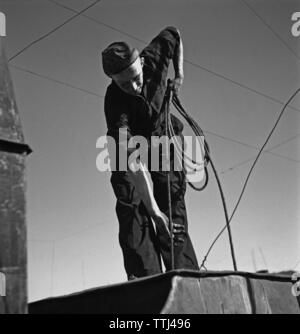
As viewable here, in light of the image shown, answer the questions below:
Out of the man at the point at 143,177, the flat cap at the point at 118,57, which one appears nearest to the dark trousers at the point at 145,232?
the man at the point at 143,177

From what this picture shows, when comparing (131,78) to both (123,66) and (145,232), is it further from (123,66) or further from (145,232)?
(145,232)

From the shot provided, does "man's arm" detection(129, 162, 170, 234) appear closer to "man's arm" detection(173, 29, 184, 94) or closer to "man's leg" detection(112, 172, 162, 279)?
"man's leg" detection(112, 172, 162, 279)

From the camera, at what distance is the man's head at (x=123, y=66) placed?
5109 mm

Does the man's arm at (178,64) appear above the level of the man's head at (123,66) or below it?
above

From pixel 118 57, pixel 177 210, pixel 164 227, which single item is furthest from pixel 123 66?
pixel 164 227

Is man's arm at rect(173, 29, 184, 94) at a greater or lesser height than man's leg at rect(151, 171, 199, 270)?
greater

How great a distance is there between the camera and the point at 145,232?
4.93 m

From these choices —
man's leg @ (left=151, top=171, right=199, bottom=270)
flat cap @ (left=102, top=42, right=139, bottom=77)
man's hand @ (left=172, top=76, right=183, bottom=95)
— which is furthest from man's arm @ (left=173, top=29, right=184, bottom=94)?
man's leg @ (left=151, top=171, right=199, bottom=270)

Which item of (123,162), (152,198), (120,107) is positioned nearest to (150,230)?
(152,198)

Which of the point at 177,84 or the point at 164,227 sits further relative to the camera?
the point at 177,84

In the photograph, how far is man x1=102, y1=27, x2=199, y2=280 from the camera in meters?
4.86

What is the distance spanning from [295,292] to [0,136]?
2.51 m

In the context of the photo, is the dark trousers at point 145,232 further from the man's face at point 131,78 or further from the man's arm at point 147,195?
the man's face at point 131,78

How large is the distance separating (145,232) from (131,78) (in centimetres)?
150
